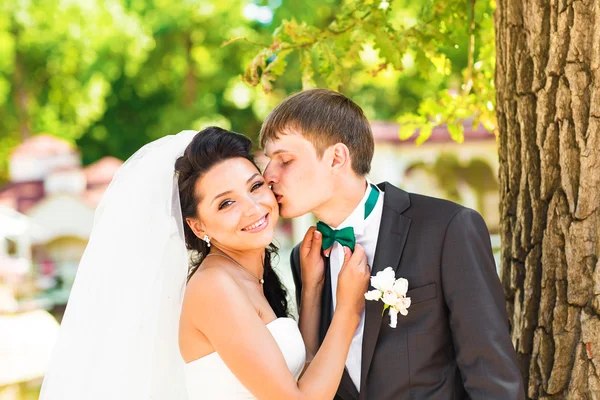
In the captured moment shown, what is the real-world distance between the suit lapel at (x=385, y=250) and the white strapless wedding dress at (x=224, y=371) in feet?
1.14

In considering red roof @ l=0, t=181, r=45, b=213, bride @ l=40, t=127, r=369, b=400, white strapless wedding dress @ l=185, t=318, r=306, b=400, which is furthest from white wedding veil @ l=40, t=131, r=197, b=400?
red roof @ l=0, t=181, r=45, b=213

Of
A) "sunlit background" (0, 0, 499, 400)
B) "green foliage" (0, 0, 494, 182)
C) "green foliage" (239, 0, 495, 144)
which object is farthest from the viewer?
"green foliage" (0, 0, 494, 182)

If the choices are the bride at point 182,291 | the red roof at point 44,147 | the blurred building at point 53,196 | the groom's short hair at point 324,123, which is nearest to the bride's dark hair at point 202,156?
the bride at point 182,291

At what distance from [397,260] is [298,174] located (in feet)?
1.70

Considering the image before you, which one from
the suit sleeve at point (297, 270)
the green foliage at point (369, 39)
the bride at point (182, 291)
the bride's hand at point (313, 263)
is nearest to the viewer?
the bride at point (182, 291)

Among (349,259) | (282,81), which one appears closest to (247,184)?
(349,259)

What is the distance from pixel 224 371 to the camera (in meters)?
2.93

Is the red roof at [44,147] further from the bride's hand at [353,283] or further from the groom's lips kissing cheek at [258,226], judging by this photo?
the bride's hand at [353,283]

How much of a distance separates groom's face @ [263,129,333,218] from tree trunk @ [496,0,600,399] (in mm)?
798

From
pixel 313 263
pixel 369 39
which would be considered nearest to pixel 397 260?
pixel 313 263

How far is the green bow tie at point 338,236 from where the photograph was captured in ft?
9.29

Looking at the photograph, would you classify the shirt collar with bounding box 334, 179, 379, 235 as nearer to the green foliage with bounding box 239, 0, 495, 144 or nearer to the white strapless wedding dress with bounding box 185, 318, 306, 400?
the white strapless wedding dress with bounding box 185, 318, 306, 400

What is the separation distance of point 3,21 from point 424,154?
587 inches

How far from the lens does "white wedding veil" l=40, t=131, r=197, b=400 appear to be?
2941mm
